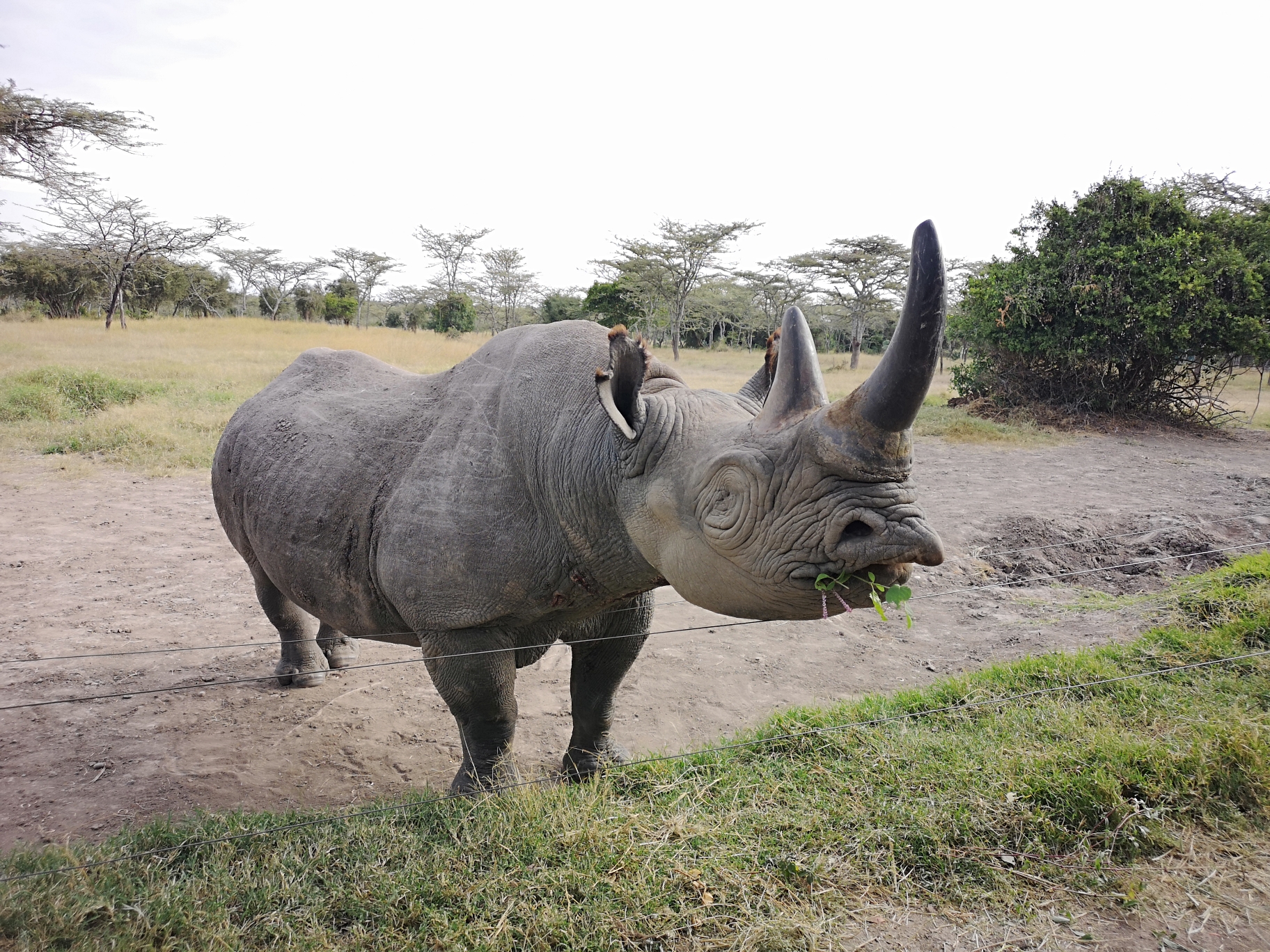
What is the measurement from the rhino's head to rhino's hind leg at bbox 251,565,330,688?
310 cm

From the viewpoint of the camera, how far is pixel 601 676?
357 cm

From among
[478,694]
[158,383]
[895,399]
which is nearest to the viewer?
[895,399]

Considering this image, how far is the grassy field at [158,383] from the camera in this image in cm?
1057

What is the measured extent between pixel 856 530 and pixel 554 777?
2.51 m

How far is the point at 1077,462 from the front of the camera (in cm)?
1198

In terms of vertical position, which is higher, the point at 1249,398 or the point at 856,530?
the point at 1249,398

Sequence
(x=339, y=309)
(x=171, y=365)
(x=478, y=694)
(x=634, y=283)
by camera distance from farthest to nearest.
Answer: (x=339, y=309) < (x=634, y=283) < (x=171, y=365) < (x=478, y=694)

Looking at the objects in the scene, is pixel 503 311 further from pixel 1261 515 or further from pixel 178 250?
pixel 1261 515

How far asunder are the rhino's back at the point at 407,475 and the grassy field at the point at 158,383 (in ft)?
24.1

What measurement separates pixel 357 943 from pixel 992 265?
18699 mm

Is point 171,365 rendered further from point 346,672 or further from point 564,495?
point 564,495

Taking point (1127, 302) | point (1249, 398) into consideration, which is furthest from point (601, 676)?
point (1249, 398)

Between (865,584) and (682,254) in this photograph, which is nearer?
(865,584)

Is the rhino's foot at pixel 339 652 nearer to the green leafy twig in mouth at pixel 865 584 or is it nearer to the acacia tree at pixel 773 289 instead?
the green leafy twig in mouth at pixel 865 584
